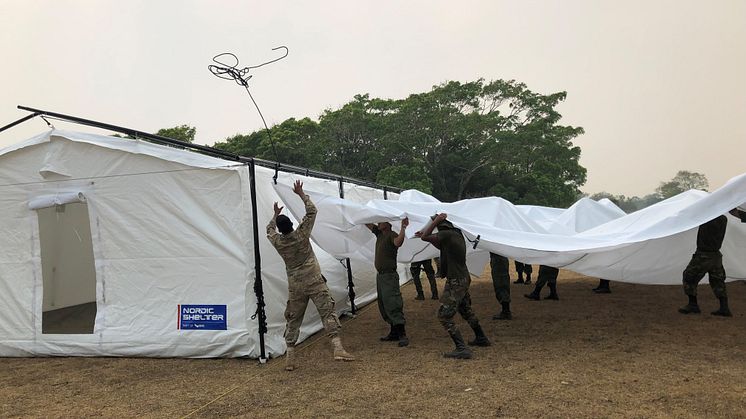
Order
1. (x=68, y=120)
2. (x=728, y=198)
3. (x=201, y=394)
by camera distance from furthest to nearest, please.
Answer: (x=68, y=120), (x=728, y=198), (x=201, y=394)

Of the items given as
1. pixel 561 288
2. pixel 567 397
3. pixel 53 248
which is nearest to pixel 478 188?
pixel 561 288

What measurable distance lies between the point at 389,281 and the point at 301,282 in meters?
1.26

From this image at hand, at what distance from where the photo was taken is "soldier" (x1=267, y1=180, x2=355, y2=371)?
16.0 feet

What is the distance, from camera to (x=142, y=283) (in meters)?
5.35

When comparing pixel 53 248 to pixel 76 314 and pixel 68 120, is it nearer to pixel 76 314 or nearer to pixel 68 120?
pixel 76 314

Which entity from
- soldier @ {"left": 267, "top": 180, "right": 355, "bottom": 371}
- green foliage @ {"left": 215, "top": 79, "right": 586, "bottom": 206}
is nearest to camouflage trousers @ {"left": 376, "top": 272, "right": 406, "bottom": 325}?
soldier @ {"left": 267, "top": 180, "right": 355, "bottom": 371}

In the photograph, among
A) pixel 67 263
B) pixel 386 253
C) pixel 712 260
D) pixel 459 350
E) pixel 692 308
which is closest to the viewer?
pixel 459 350

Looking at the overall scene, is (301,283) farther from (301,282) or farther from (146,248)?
(146,248)

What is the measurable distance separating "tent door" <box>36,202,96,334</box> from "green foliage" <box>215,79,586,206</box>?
17870 millimetres

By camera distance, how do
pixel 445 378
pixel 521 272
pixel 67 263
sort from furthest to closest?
1. pixel 521 272
2. pixel 67 263
3. pixel 445 378

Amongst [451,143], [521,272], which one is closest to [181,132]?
[451,143]

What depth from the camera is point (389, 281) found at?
5.70 metres

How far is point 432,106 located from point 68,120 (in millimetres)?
23534

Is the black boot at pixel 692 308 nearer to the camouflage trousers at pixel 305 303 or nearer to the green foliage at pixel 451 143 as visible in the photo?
the camouflage trousers at pixel 305 303
